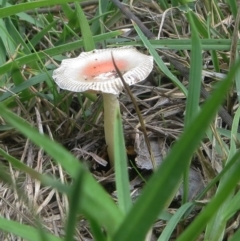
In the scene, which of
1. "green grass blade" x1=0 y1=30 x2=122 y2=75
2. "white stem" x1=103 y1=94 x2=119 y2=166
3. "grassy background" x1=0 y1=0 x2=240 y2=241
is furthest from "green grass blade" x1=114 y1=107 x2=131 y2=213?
"green grass blade" x1=0 y1=30 x2=122 y2=75

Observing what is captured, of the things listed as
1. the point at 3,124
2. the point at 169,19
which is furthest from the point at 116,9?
the point at 3,124

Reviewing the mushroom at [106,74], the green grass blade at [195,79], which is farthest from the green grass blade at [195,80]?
the mushroom at [106,74]

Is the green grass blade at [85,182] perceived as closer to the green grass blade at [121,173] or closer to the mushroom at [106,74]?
the green grass blade at [121,173]

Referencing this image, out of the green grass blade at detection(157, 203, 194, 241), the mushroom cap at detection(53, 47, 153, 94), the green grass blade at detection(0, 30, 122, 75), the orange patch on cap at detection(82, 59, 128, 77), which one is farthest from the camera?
the green grass blade at detection(0, 30, 122, 75)

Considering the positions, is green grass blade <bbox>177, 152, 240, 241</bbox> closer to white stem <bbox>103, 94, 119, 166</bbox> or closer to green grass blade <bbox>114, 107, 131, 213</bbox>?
green grass blade <bbox>114, 107, 131, 213</bbox>

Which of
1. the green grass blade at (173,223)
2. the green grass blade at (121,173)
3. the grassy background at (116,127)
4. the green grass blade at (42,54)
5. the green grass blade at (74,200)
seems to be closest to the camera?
the green grass blade at (74,200)

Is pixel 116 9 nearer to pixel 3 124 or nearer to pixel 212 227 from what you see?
pixel 3 124

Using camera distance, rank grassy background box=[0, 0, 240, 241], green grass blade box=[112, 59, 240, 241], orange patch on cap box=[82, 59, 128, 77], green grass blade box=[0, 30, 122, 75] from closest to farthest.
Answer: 1. green grass blade box=[112, 59, 240, 241]
2. grassy background box=[0, 0, 240, 241]
3. orange patch on cap box=[82, 59, 128, 77]
4. green grass blade box=[0, 30, 122, 75]
